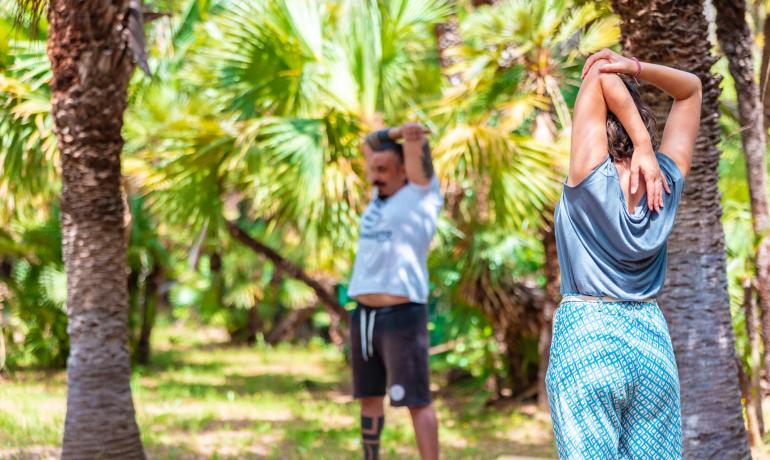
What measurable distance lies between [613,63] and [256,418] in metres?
5.75

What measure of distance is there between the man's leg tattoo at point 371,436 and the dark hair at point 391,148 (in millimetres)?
1373

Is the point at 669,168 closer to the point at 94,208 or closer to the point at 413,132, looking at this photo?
the point at 413,132

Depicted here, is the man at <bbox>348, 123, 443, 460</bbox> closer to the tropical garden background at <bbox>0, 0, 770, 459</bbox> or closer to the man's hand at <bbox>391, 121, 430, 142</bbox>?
the man's hand at <bbox>391, 121, 430, 142</bbox>

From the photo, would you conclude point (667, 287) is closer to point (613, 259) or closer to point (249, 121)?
point (613, 259)

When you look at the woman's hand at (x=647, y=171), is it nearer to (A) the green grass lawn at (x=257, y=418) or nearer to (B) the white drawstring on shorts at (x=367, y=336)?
(B) the white drawstring on shorts at (x=367, y=336)

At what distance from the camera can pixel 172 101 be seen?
11.0 meters

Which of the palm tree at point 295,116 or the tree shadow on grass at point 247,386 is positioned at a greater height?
the palm tree at point 295,116

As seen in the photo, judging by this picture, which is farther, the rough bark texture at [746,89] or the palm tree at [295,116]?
the palm tree at [295,116]

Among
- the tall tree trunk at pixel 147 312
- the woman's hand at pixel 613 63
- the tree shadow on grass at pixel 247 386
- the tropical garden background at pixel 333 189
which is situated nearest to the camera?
the woman's hand at pixel 613 63

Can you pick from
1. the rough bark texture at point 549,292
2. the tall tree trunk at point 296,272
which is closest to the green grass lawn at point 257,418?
the rough bark texture at point 549,292

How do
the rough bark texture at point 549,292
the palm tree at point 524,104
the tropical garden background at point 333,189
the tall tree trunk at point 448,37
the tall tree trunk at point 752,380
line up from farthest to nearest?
the tall tree trunk at point 448,37
the rough bark texture at point 549,292
the palm tree at point 524,104
the tall tree trunk at point 752,380
the tropical garden background at point 333,189

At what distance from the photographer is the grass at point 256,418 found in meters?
6.28

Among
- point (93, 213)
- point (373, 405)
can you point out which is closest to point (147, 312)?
point (93, 213)

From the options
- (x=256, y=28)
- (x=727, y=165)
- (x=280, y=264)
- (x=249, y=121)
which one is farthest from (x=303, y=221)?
(x=727, y=165)
